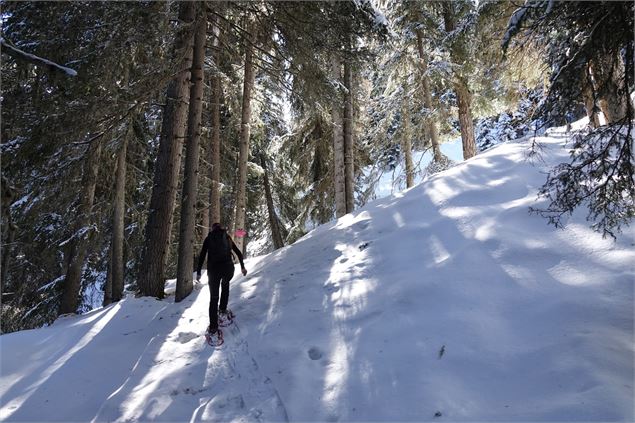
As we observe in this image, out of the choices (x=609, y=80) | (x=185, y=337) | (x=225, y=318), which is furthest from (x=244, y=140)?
(x=609, y=80)

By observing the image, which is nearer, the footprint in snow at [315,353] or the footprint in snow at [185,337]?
the footprint in snow at [315,353]

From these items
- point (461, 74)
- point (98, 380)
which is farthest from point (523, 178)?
point (98, 380)

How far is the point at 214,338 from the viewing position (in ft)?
21.0

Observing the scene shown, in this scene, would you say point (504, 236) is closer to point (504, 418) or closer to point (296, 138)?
point (504, 418)

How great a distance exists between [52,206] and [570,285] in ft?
33.4

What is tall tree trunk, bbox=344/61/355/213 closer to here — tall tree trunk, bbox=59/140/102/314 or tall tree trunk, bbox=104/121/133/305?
tall tree trunk, bbox=104/121/133/305

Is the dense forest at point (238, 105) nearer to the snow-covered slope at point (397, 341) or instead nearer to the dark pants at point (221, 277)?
the snow-covered slope at point (397, 341)

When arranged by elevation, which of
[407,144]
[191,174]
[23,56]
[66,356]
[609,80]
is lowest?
[66,356]

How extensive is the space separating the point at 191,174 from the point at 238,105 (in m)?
5.66

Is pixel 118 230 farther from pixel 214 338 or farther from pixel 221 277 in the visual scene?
pixel 214 338

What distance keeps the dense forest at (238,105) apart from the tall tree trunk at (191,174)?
0.10 ft

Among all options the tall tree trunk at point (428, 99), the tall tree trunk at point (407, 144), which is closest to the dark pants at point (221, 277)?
the tall tree trunk at point (428, 99)

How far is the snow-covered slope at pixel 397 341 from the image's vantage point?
398 cm

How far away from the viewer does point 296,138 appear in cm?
1691
